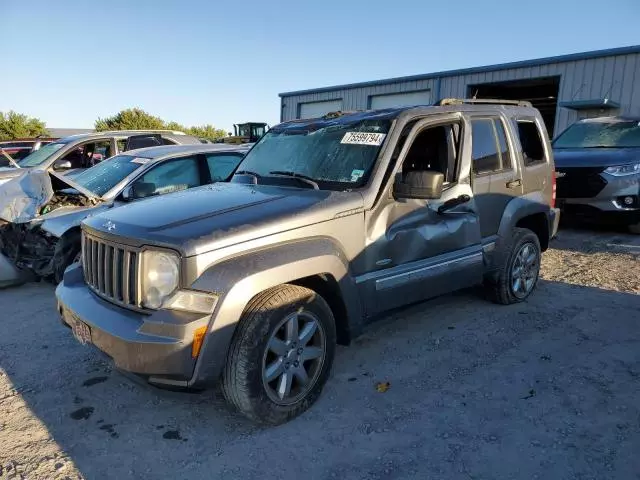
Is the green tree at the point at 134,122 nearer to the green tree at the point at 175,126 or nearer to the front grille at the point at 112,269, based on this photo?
the green tree at the point at 175,126

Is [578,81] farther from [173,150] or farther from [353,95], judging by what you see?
[173,150]

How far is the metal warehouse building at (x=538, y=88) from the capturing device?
1400 centimetres

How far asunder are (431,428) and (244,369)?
1.19 metres

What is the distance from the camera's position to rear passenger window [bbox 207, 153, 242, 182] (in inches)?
270

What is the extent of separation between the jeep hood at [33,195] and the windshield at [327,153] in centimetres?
266

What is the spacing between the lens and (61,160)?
878 centimetres

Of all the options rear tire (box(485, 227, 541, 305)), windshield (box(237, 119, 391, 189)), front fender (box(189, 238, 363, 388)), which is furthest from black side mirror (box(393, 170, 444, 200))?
rear tire (box(485, 227, 541, 305))

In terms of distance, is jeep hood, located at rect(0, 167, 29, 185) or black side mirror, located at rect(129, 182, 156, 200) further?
jeep hood, located at rect(0, 167, 29, 185)

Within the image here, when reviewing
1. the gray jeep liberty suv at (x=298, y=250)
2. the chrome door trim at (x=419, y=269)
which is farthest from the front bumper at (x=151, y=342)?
the chrome door trim at (x=419, y=269)

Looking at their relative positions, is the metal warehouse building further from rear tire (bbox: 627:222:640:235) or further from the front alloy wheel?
the front alloy wheel

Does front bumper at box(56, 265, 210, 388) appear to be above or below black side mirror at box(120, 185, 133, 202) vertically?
below

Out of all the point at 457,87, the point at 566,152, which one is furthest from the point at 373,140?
the point at 457,87

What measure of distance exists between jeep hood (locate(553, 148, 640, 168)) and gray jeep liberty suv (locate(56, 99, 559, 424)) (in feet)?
13.4

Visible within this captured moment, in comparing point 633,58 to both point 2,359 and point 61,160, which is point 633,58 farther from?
point 2,359
